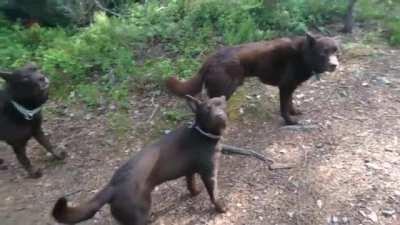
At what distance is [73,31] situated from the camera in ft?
32.0

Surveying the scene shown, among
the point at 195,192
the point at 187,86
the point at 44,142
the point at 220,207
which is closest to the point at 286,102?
the point at 187,86

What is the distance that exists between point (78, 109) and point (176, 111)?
1.42 m

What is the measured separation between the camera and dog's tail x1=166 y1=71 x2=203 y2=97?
19.6 feet

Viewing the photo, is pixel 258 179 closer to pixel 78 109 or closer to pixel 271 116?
pixel 271 116

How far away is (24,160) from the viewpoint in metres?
5.96

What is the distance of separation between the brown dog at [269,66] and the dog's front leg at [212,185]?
3.98ft

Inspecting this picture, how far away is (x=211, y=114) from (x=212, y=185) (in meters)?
0.68

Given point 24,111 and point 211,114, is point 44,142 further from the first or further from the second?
point 211,114

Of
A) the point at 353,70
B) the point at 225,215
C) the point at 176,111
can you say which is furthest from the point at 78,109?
the point at 353,70

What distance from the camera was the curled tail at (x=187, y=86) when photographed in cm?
596

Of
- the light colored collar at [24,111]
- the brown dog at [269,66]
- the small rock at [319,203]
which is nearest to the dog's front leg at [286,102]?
the brown dog at [269,66]

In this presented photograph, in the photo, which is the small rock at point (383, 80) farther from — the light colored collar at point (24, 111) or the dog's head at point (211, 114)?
the light colored collar at point (24, 111)

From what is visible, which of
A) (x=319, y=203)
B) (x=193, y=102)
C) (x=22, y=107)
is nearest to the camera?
(x=193, y=102)

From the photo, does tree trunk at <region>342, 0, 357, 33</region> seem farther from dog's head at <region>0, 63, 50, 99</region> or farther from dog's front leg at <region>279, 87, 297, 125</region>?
dog's head at <region>0, 63, 50, 99</region>
